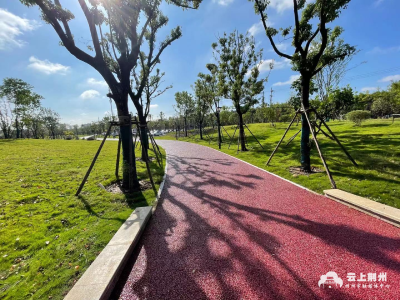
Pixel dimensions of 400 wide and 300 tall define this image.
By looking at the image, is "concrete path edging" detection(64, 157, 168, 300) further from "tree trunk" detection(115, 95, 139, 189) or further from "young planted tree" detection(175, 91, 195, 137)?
"young planted tree" detection(175, 91, 195, 137)

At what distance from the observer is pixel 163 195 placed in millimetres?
7246

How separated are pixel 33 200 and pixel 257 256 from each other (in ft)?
25.7

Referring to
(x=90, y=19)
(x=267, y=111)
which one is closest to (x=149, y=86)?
(x=90, y=19)

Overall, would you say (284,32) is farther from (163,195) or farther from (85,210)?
(85,210)

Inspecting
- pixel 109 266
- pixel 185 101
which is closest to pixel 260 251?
pixel 109 266

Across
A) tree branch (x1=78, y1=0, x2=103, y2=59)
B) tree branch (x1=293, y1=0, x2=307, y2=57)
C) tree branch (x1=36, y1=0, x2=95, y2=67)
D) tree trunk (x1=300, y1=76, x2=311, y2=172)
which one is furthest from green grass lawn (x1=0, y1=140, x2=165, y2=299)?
tree branch (x1=293, y1=0, x2=307, y2=57)

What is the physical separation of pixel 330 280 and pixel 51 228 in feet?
21.5

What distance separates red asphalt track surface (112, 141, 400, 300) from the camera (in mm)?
2850

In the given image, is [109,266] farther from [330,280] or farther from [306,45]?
[306,45]

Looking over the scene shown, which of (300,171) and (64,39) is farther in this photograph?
(300,171)

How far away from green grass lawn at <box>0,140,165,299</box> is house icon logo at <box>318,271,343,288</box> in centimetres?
432

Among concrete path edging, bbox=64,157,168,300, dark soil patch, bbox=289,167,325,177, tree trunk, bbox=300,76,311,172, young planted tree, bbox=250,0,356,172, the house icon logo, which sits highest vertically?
young planted tree, bbox=250,0,356,172

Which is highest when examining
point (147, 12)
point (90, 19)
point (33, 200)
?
point (147, 12)

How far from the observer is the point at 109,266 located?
329 centimetres
